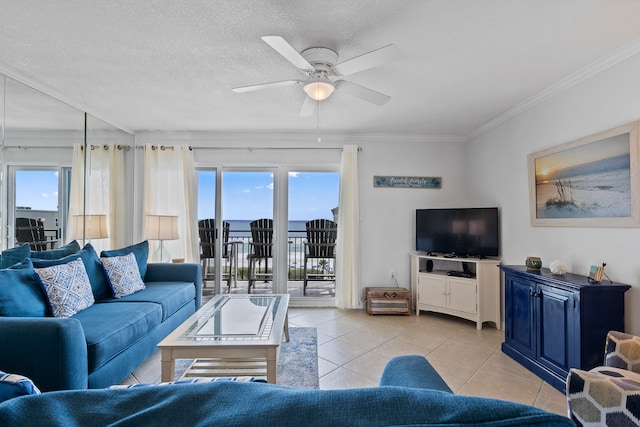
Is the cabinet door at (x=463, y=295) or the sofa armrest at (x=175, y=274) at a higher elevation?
the sofa armrest at (x=175, y=274)

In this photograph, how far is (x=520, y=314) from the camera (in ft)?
9.06

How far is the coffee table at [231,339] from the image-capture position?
6.07 ft

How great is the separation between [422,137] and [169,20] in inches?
139

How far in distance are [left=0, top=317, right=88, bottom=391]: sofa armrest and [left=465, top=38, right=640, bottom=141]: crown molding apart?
13.3 ft

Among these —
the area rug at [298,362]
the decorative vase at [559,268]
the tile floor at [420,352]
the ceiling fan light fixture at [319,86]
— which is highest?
the ceiling fan light fixture at [319,86]

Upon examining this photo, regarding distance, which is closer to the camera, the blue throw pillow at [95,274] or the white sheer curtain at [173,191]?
the blue throw pillow at [95,274]

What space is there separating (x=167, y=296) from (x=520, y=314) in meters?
3.30

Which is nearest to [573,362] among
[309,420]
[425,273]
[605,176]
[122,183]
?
[605,176]

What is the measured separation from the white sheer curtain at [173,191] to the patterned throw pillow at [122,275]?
1189 mm

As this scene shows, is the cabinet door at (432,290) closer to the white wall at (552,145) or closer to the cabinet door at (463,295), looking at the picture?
the cabinet door at (463,295)

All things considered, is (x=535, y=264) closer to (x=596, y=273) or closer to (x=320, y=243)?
(x=596, y=273)

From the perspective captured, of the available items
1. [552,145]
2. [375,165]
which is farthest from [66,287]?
[552,145]

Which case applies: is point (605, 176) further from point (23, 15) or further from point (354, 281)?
point (23, 15)

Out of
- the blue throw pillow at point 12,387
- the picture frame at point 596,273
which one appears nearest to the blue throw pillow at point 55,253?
the blue throw pillow at point 12,387
